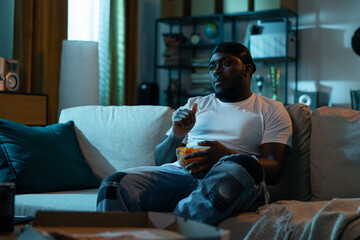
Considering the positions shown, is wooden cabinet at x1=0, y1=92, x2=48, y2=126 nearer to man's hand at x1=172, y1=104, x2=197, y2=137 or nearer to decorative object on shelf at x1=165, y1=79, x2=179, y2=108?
man's hand at x1=172, y1=104, x2=197, y2=137

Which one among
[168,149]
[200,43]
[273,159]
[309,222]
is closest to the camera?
[309,222]

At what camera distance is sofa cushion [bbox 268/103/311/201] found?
203 centimetres

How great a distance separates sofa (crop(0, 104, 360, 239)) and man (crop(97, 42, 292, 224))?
11cm

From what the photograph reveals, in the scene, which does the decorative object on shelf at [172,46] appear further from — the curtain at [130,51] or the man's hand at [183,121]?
the man's hand at [183,121]

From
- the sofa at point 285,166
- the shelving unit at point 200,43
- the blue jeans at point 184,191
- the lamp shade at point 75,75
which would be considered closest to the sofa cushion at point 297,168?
the sofa at point 285,166

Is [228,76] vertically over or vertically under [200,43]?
under

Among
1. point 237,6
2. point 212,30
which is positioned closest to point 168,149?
point 237,6

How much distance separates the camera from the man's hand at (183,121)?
1.94m

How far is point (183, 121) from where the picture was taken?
1946 mm

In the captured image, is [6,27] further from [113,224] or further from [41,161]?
[113,224]

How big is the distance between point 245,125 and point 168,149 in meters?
0.36

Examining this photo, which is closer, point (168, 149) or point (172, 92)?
point (168, 149)

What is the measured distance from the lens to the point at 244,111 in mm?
2051

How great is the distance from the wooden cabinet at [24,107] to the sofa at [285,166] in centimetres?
89
